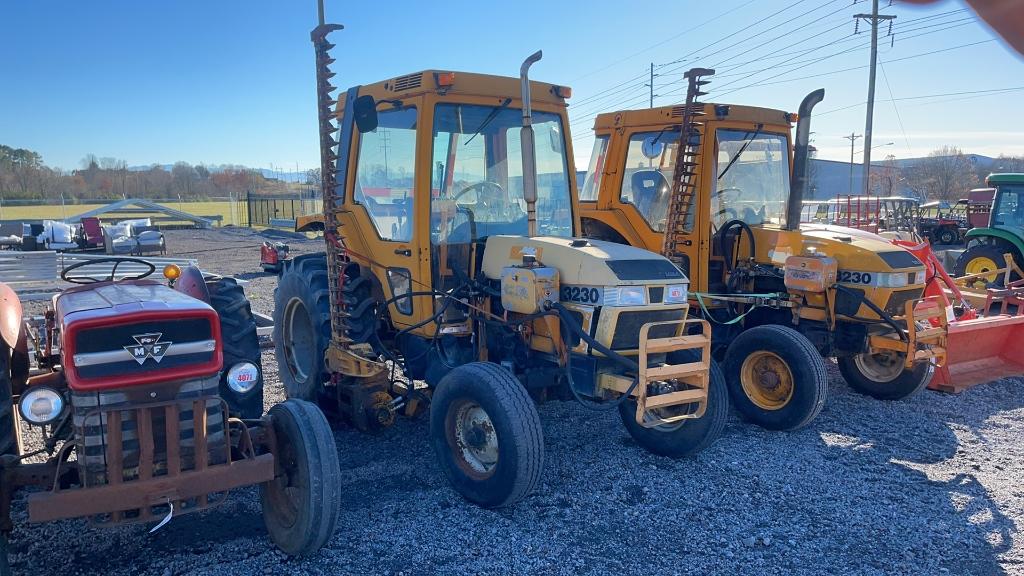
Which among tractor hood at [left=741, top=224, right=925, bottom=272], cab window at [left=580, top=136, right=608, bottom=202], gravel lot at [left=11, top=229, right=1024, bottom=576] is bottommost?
gravel lot at [left=11, top=229, right=1024, bottom=576]

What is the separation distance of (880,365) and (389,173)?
15.6ft

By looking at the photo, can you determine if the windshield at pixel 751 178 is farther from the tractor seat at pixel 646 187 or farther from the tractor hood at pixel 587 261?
the tractor hood at pixel 587 261

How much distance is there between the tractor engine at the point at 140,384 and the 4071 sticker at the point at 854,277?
493cm

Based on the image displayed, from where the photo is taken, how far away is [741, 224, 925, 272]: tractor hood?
19.8 feet

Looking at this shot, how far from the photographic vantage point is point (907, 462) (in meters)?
5.16

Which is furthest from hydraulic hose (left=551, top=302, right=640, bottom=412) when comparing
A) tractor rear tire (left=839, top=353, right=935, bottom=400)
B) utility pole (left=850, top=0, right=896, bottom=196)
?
utility pole (left=850, top=0, right=896, bottom=196)

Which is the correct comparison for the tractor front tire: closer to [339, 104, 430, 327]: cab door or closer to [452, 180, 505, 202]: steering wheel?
[452, 180, 505, 202]: steering wheel

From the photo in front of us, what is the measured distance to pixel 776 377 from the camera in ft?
19.2

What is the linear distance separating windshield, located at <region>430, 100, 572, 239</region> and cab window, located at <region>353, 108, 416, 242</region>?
214 mm

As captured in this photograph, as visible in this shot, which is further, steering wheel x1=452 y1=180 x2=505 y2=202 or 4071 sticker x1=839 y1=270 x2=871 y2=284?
4071 sticker x1=839 y1=270 x2=871 y2=284

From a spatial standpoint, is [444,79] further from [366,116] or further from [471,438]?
[471,438]

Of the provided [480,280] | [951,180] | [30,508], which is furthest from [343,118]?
[951,180]

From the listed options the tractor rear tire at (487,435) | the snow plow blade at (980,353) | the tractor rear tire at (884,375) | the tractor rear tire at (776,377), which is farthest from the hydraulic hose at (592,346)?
the snow plow blade at (980,353)

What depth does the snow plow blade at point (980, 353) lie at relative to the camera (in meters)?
6.80
